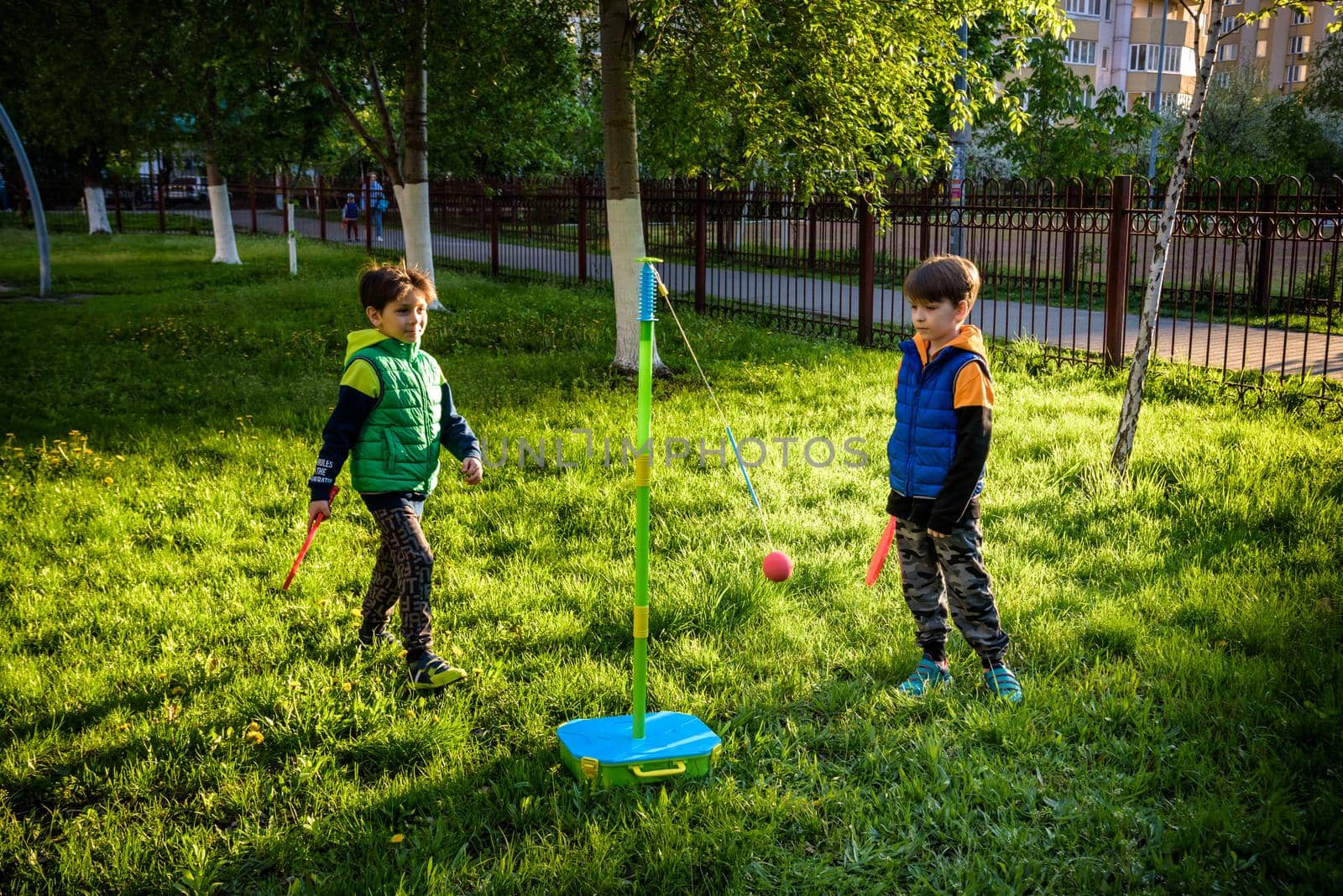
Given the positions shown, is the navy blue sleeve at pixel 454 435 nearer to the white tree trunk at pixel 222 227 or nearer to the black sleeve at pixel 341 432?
the black sleeve at pixel 341 432

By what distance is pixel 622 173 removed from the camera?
32.9 feet

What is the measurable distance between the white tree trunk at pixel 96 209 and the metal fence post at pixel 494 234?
17929 mm

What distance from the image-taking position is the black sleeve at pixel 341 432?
12.8 ft

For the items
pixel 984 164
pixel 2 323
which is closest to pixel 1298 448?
pixel 2 323

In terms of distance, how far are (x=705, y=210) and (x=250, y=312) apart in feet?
21.2

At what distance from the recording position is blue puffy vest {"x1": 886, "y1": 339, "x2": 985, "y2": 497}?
368cm

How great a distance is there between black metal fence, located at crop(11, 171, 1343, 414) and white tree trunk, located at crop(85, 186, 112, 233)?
37.6 feet

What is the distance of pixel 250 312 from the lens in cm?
1454

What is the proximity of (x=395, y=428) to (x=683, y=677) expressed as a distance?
147 cm

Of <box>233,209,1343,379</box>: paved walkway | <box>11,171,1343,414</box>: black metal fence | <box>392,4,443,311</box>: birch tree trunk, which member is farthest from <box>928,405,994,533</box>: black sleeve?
<box>392,4,443,311</box>: birch tree trunk

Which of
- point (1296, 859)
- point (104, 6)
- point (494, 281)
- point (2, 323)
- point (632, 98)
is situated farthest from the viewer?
point (494, 281)

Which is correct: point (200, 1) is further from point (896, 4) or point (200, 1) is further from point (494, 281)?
point (494, 281)

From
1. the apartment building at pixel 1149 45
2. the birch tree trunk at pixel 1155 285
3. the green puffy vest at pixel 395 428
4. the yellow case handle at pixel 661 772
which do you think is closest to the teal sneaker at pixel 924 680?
the yellow case handle at pixel 661 772

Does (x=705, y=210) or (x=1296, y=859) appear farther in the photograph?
(x=705, y=210)
